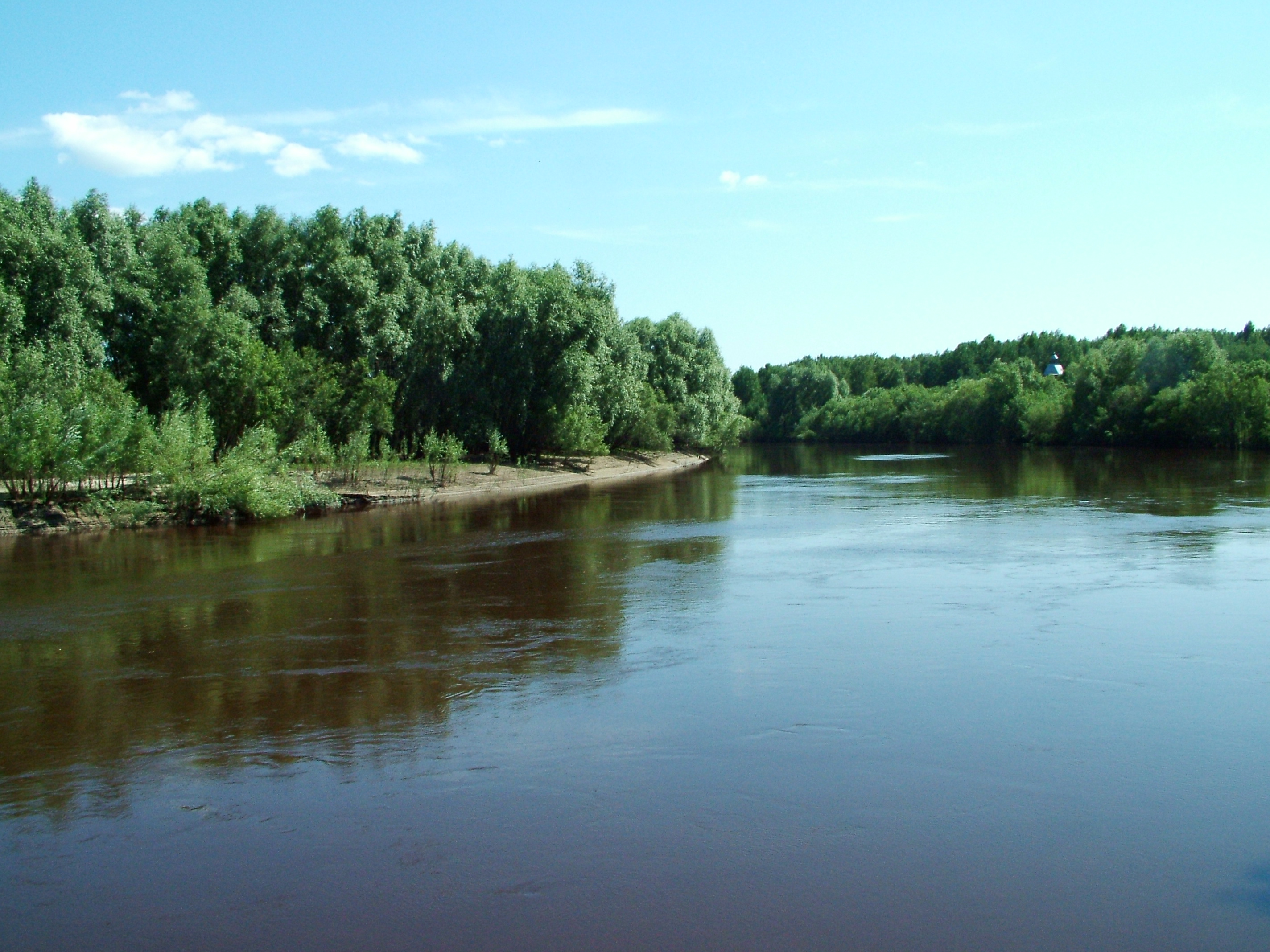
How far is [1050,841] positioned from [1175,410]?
8373cm

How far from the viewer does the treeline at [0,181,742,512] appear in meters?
33.5

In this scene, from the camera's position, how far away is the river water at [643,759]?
23.0ft

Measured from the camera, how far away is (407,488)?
44.0 metres

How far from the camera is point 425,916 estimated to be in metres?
6.97

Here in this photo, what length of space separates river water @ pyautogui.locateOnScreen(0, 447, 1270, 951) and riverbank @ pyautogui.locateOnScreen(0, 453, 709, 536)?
10172 millimetres

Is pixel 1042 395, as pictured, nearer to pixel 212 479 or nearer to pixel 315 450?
pixel 315 450

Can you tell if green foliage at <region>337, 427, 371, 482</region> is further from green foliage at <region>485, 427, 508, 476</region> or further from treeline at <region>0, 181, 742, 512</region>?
green foliage at <region>485, 427, 508, 476</region>

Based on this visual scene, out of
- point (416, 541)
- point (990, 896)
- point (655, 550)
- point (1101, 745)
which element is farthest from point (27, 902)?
point (416, 541)

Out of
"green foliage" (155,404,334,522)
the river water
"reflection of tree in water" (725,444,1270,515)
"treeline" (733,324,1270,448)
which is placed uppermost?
"treeline" (733,324,1270,448)

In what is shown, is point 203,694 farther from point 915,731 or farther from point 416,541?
point 416,541

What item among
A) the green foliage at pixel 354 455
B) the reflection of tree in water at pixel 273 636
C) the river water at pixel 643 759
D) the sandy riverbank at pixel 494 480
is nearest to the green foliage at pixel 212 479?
the reflection of tree in water at pixel 273 636

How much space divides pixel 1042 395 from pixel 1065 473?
5134 cm

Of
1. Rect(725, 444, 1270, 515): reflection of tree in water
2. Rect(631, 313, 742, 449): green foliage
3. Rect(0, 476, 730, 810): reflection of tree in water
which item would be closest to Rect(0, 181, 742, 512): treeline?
Rect(0, 476, 730, 810): reflection of tree in water

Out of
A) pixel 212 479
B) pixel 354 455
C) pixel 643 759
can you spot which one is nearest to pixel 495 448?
pixel 354 455
